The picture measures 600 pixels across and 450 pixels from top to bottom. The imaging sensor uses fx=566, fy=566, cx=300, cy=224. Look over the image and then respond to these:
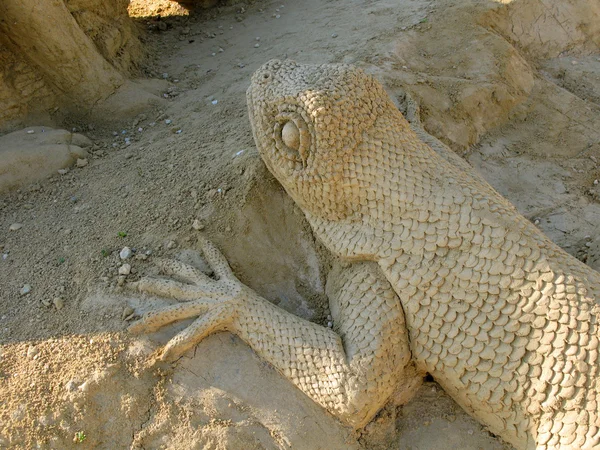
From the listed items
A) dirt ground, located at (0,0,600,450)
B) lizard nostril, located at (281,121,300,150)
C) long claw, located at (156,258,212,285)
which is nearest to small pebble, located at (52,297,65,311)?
dirt ground, located at (0,0,600,450)

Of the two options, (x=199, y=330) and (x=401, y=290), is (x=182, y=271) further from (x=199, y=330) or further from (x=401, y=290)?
(x=401, y=290)

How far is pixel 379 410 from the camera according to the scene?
10.2 feet

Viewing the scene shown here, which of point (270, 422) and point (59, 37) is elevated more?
point (59, 37)

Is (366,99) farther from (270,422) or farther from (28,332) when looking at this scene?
(28,332)

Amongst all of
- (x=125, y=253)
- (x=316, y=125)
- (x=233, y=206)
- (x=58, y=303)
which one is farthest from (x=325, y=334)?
(x=58, y=303)

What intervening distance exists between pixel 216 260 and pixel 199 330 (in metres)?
0.49

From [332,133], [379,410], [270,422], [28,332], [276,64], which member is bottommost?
[379,410]

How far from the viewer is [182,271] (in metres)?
3.27

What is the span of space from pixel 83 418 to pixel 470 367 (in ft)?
6.38

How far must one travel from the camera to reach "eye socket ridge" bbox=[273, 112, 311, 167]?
10.0 feet

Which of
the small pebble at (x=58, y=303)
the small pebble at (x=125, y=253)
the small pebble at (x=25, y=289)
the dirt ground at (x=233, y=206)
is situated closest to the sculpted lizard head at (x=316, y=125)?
the dirt ground at (x=233, y=206)

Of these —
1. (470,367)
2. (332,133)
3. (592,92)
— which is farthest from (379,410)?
(592,92)

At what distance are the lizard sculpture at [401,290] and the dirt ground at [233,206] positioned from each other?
0.18 m

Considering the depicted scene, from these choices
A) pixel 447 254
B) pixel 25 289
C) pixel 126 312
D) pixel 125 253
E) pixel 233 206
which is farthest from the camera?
pixel 233 206
